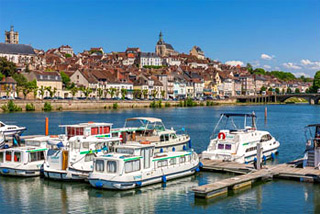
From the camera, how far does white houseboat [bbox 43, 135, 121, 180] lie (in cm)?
2719

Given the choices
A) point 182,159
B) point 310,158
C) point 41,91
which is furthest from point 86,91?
point 310,158

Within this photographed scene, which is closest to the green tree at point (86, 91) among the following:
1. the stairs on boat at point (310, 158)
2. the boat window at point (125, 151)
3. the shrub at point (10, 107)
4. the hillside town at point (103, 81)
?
the hillside town at point (103, 81)

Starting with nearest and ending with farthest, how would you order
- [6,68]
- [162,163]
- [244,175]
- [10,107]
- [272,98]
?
[244,175] → [162,163] → [10,107] → [6,68] → [272,98]

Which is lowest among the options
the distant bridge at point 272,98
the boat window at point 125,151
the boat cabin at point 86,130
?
the boat window at point 125,151

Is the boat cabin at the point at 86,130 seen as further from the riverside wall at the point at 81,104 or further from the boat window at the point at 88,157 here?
the riverside wall at the point at 81,104

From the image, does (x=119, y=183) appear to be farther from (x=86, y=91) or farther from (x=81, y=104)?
(x=86, y=91)

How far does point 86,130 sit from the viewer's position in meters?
33.8

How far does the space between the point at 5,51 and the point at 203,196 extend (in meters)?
136

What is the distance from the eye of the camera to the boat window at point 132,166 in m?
25.2

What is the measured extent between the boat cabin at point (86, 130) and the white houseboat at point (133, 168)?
245 inches

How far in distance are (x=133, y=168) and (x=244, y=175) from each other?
20.6 ft

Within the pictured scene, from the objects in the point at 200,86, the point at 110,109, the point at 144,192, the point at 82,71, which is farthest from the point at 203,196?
the point at 200,86

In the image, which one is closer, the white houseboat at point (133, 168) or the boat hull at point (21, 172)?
the white houseboat at point (133, 168)

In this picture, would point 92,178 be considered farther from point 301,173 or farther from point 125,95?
point 125,95
